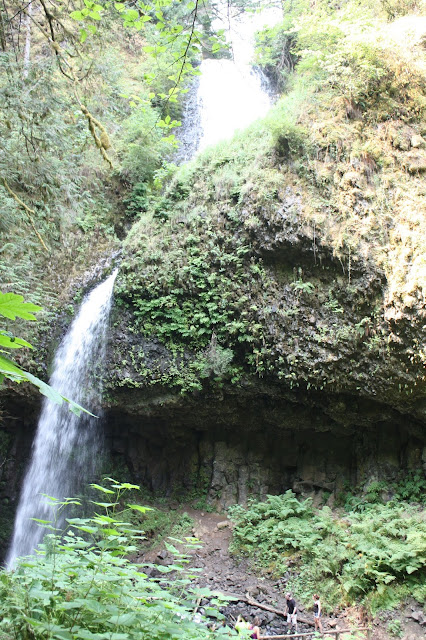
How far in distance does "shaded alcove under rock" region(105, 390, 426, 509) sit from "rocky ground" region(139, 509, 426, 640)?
832mm

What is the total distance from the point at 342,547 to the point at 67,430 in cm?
595

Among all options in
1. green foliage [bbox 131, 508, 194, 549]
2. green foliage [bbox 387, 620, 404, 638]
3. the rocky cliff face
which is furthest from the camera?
green foliage [bbox 131, 508, 194, 549]

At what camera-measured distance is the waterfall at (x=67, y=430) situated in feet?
30.3

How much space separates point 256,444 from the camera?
981 cm

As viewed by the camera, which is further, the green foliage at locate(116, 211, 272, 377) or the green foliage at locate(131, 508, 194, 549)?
the green foliage at locate(131, 508, 194, 549)

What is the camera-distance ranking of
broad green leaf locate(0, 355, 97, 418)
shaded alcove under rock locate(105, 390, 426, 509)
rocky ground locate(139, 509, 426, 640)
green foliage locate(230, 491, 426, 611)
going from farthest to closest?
shaded alcove under rock locate(105, 390, 426, 509) → green foliage locate(230, 491, 426, 611) → rocky ground locate(139, 509, 426, 640) → broad green leaf locate(0, 355, 97, 418)

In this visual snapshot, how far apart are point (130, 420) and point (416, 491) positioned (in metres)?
5.99

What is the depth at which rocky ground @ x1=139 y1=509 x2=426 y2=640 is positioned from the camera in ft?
18.9

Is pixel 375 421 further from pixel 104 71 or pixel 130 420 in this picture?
pixel 104 71

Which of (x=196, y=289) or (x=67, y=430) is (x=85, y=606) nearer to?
(x=196, y=289)

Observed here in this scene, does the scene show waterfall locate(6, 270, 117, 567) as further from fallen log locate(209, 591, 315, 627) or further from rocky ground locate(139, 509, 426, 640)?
fallen log locate(209, 591, 315, 627)

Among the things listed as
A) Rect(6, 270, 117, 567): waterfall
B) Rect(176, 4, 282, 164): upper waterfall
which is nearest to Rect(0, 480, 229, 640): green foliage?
Rect(6, 270, 117, 567): waterfall

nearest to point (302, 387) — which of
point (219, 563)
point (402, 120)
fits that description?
point (219, 563)

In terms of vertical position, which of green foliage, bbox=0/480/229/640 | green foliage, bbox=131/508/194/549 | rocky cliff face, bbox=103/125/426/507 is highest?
rocky cliff face, bbox=103/125/426/507
